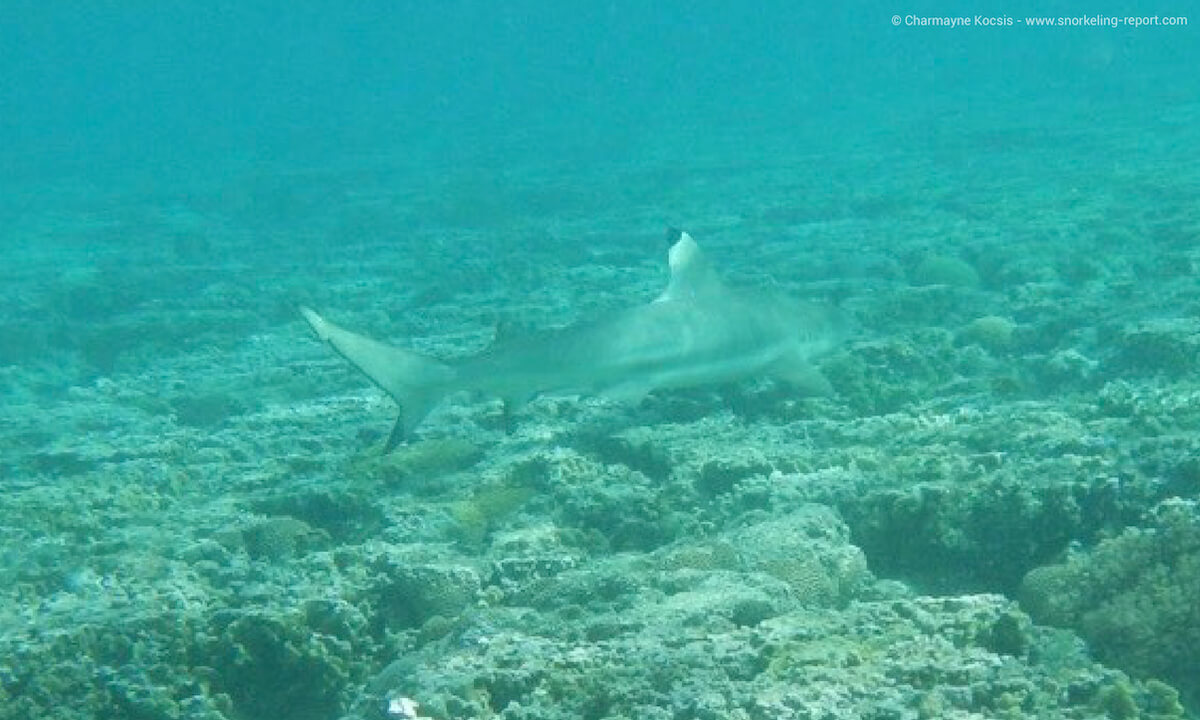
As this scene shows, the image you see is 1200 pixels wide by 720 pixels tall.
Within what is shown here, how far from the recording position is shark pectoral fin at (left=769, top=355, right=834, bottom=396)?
8414 millimetres

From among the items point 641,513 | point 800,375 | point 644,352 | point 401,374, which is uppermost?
point 800,375

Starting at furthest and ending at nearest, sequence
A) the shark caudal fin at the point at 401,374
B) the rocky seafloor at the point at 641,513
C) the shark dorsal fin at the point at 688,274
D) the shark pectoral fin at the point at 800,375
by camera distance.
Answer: the shark pectoral fin at the point at 800,375
the shark dorsal fin at the point at 688,274
the shark caudal fin at the point at 401,374
the rocky seafloor at the point at 641,513

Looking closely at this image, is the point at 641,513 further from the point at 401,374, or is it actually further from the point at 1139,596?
the point at 1139,596

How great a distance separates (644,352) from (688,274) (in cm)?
71

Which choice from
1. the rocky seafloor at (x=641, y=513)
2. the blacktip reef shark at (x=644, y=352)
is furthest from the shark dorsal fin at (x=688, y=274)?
the rocky seafloor at (x=641, y=513)

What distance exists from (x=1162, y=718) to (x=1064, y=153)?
23.4 meters

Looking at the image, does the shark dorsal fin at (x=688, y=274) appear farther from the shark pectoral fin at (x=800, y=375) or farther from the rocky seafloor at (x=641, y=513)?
the rocky seafloor at (x=641, y=513)

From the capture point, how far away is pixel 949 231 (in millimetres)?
16062

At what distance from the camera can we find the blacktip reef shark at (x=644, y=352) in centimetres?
721

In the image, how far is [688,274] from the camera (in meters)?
8.09

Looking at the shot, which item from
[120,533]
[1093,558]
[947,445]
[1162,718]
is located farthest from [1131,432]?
[120,533]

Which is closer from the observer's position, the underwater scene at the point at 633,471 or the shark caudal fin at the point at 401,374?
the underwater scene at the point at 633,471

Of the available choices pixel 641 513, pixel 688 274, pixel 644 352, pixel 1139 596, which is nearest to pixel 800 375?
pixel 688 274

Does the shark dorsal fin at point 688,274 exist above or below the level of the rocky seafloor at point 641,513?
above
